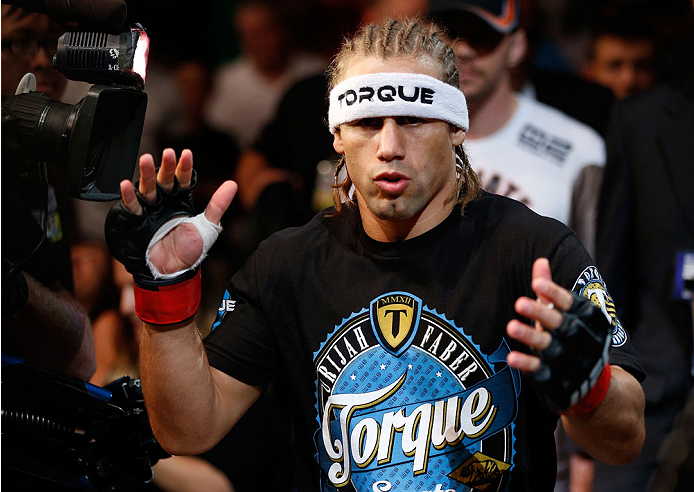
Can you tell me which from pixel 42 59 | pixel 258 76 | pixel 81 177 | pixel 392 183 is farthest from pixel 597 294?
pixel 258 76

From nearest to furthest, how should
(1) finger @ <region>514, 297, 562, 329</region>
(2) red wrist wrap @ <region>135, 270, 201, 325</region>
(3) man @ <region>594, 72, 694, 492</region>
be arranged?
(1) finger @ <region>514, 297, 562, 329</region> → (2) red wrist wrap @ <region>135, 270, 201, 325</region> → (3) man @ <region>594, 72, 694, 492</region>

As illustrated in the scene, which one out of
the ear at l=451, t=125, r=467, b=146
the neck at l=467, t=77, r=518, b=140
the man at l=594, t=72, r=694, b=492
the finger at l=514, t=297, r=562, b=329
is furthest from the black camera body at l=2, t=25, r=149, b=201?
the man at l=594, t=72, r=694, b=492

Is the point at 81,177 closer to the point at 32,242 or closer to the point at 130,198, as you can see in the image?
the point at 130,198

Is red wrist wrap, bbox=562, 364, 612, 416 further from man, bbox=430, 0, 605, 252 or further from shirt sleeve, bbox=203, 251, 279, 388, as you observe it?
man, bbox=430, 0, 605, 252

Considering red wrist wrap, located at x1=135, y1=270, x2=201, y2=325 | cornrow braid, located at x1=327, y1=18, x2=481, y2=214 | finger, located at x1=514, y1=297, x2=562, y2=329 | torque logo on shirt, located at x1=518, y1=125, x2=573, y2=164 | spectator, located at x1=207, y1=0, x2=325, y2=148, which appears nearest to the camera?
finger, located at x1=514, y1=297, x2=562, y2=329

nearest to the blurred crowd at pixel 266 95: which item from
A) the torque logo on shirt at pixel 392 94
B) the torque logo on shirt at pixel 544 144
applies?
the torque logo on shirt at pixel 544 144

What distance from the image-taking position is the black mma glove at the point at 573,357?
1674 mm

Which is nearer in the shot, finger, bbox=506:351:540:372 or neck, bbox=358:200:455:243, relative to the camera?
finger, bbox=506:351:540:372

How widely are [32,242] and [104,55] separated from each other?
1.77 feet

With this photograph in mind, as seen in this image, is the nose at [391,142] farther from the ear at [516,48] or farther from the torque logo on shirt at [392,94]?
the ear at [516,48]

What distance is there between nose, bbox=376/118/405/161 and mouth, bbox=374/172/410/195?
37 mm

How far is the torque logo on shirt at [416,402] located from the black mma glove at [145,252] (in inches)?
15.0

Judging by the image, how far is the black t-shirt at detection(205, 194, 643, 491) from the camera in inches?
80.0

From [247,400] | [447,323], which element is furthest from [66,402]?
[447,323]
